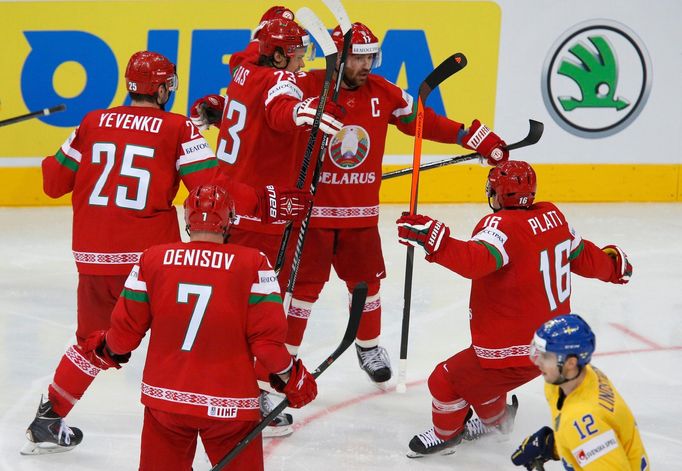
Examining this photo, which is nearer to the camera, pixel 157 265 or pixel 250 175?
pixel 157 265

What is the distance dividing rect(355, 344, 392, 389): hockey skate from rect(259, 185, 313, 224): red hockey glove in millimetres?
858

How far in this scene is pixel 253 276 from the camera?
2.94 m

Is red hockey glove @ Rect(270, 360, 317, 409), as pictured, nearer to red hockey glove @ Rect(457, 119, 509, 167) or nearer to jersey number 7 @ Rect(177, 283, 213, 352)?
jersey number 7 @ Rect(177, 283, 213, 352)

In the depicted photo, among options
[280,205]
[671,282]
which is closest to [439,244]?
[280,205]

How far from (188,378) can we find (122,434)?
4.10 ft

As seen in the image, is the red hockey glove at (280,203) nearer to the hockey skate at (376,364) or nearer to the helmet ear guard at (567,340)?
the hockey skate at (376,364)

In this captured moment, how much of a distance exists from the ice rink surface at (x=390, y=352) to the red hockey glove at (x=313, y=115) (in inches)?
44.4

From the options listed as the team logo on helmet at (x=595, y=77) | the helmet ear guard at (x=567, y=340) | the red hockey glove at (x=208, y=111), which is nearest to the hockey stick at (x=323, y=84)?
the red hockey glove at (x=208, y=111)

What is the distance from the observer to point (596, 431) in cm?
252

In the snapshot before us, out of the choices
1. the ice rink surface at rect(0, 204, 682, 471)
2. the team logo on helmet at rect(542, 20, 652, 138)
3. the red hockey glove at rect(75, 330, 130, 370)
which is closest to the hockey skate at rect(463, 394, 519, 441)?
the ice rink surface at rect(0, 204, 682, 471)

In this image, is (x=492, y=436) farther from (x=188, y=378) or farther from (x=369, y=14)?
(x=369, y=14)

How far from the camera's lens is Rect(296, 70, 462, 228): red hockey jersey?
429cm

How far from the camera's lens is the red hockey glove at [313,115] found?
151 inches

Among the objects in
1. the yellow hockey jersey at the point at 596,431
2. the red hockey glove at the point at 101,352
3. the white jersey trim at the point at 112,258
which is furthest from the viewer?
the white jersey trim at the point at 112,258
